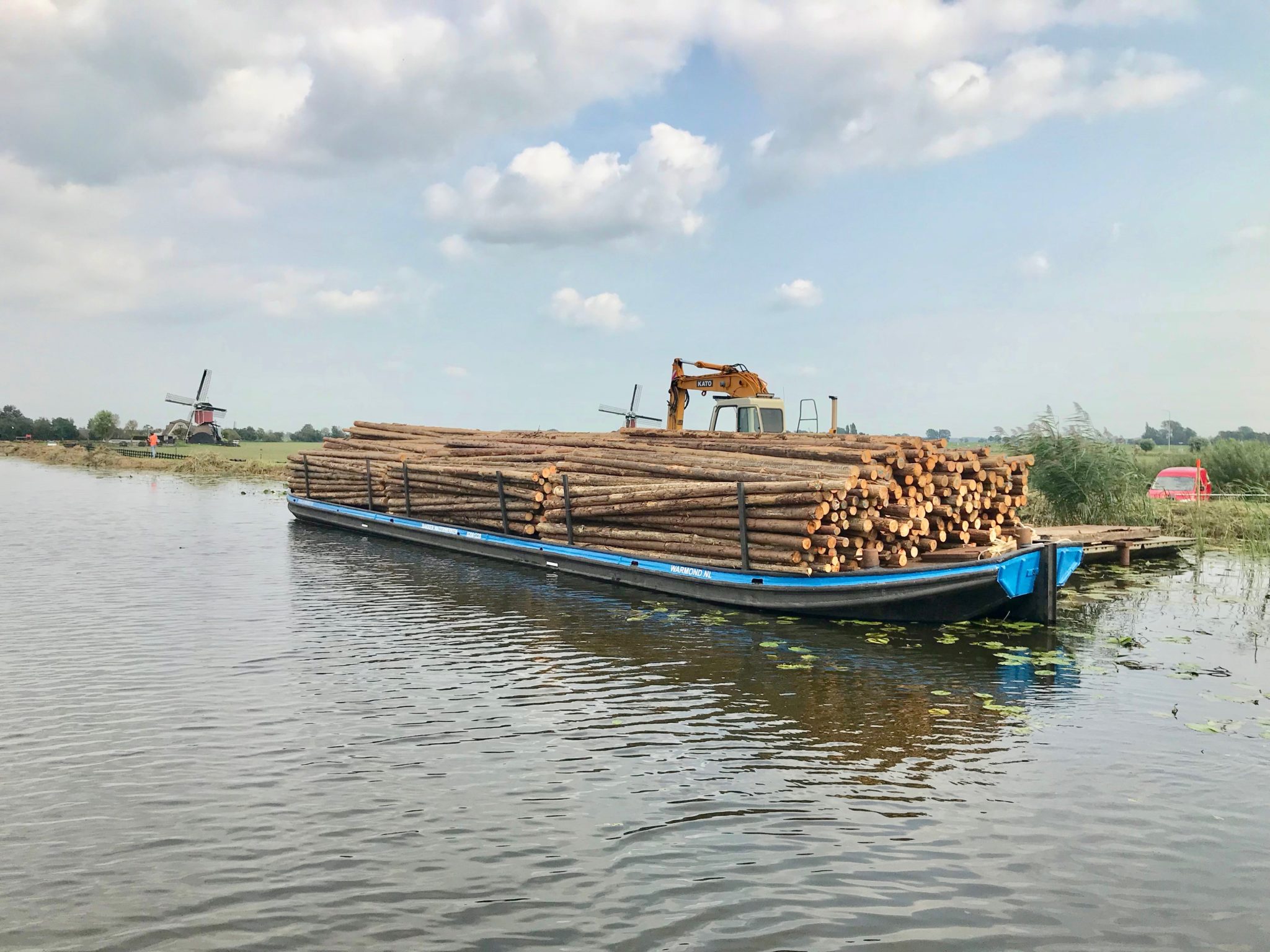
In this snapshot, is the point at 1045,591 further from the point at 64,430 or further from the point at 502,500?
the point at 64,430

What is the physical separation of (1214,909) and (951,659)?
5733mm

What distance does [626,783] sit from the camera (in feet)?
22.0

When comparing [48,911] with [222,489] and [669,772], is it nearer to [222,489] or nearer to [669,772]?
[669,772]

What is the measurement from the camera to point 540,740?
7648 mm

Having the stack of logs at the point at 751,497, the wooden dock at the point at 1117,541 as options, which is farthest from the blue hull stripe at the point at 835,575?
the wooden dock at the point at 1117,541

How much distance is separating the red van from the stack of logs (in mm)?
12044

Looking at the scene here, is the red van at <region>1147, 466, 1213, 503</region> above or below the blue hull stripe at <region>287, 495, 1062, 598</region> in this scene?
above

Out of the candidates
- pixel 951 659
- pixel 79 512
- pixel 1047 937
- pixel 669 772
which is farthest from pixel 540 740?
pixel 79 512

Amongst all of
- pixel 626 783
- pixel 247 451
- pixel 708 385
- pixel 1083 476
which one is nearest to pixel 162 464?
pixel 247 451

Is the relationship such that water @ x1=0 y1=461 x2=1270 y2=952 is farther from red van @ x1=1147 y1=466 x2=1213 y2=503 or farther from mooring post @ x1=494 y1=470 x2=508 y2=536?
red van @ x1=1147 y1=466 x2=1213 y2=503

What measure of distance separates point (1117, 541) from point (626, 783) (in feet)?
46.6

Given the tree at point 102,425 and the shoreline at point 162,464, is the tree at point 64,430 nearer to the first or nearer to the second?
the tree at point 102,425

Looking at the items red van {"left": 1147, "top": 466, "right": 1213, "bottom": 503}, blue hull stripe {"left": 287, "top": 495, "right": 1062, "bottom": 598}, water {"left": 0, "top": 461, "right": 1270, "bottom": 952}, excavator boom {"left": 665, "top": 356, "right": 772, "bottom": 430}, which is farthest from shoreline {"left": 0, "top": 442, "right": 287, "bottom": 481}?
water {"left": 0, "top": 461, "right": 1270, "bottom": 952}

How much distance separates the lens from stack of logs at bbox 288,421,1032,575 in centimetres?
1278
